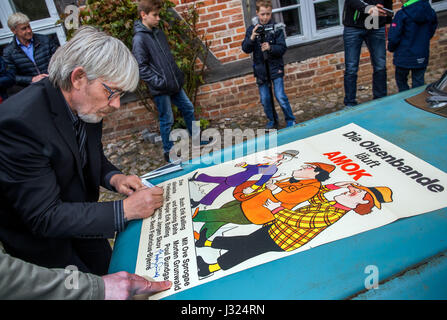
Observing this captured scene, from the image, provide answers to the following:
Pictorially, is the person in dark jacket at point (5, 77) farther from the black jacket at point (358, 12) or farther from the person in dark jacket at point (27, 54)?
the black jacket at point (358, 12)

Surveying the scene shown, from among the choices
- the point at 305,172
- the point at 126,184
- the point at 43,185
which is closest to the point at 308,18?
the point at 305,172

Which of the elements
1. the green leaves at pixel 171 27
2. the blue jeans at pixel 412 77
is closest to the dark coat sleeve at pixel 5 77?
the green leaves at pixel 171 27

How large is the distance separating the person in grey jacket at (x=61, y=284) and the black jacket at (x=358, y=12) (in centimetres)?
367

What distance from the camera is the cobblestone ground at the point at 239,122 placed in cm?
419

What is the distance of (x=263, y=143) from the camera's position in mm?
1652

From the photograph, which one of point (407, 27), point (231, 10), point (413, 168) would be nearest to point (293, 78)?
point (231, 10)

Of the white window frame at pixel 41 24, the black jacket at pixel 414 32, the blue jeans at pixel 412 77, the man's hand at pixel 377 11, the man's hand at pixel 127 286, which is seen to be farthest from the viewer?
the white window frame at pixel 41 24

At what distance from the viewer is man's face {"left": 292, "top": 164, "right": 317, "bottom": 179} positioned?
48.7 inches

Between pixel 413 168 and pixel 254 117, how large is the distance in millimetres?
3745

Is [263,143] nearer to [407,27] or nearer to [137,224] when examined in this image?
[137,224]

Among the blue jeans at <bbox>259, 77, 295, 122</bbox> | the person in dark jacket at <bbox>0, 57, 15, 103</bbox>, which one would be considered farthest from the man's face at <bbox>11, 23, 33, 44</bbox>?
the blue jeans at <bbox>259, 77, 295, 122</bbox>

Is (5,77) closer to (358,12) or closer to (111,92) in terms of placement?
(111,92)

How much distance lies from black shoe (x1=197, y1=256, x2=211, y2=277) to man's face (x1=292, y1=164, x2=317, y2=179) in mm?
539

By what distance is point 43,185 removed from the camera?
1.10 metres
